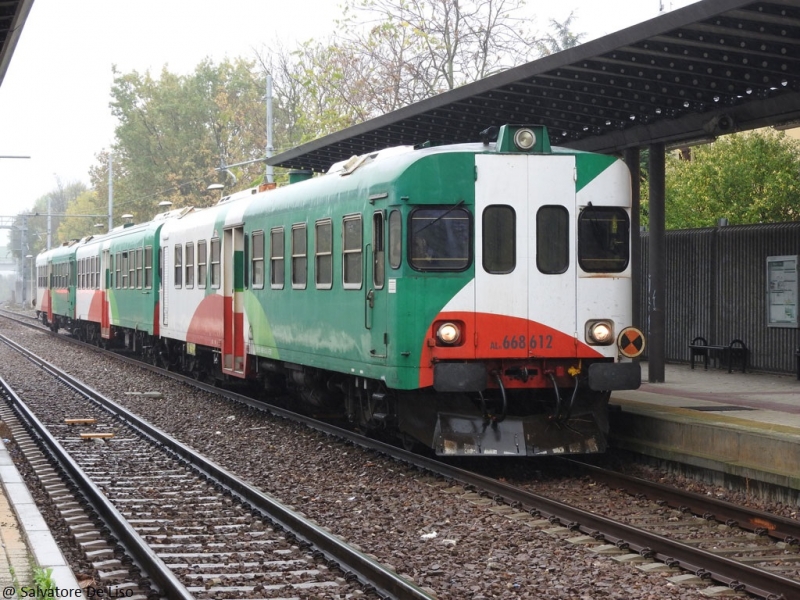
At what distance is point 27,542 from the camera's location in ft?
23.2

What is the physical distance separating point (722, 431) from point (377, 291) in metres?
3.40

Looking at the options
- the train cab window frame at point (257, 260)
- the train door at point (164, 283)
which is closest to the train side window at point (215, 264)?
the train cab window frame at point (257, 260)

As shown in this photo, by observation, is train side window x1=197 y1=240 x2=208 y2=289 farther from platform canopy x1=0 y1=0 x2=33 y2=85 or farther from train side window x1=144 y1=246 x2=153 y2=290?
platform canopy x1=0 y1=0 x2=33 y2=85

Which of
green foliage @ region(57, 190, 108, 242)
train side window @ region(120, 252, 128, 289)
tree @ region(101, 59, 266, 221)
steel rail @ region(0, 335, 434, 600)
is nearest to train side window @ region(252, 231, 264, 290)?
steel rail @ region(0, 335, 434, 600)

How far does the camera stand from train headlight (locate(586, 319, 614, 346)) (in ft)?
35.7

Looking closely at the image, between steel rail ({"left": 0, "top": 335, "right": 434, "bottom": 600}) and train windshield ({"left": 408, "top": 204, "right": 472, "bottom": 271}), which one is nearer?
steel rail ({"left": 0, "top": 335, "right": 434, "bottom": 600})

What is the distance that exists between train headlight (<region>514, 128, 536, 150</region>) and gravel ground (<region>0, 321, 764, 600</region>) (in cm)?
312

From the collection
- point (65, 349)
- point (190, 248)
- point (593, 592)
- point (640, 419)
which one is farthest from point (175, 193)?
point (593, 592)

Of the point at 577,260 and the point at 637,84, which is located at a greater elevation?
the point at 637,84

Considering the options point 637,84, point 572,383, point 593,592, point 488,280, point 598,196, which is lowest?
point 593,592

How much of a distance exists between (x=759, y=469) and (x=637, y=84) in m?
5.51

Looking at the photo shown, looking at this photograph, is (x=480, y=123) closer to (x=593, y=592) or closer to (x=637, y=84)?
(x=637, y=84)

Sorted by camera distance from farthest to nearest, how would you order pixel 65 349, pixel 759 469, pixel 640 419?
pixel 65 349 < pixel 640 419 < pixel 759 469

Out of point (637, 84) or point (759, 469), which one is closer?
point (759, 469)
